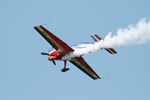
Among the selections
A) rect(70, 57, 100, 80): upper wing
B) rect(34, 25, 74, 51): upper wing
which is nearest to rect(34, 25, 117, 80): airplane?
rect(34, 25, 74, 51): upper wing

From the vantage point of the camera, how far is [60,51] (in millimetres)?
58688

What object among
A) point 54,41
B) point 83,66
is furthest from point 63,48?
point 83,66

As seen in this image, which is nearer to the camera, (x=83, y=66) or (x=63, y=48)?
(x=63, y=48)

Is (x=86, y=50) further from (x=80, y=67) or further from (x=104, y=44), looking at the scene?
(x=80, y=67)

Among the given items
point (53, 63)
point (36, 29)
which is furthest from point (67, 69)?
point (36, 29)

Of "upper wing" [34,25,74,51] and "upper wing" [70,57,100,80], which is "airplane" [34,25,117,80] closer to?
"upper wing" [34,25,74,51]

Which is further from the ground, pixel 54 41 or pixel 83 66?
pixel 83 66

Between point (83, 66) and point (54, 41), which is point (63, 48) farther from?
point (83, 66)

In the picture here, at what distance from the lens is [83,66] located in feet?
208

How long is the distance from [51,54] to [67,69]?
2.43 meters

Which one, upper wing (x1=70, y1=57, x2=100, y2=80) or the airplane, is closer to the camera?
the airplane

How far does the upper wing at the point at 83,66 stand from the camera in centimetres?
6266

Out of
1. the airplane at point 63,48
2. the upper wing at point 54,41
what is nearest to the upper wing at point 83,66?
the airplane at point 63,48

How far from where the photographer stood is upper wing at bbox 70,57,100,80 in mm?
62656
